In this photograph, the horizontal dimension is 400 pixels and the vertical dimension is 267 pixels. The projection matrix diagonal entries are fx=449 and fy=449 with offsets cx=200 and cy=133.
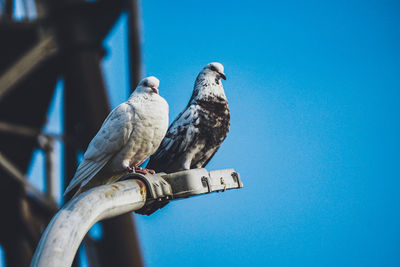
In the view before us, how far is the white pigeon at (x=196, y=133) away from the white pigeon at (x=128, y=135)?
53 cm

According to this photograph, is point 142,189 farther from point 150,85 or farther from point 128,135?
point 150,85

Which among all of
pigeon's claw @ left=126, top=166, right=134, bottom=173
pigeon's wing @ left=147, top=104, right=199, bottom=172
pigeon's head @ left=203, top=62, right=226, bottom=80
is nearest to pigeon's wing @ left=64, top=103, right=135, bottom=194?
pigeon's claw @ left=126, top=166, right=134, bottom=173

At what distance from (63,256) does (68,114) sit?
5.08 meters

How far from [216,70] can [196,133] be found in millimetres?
767

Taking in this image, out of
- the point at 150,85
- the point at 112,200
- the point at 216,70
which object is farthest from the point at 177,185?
the point at 216,70

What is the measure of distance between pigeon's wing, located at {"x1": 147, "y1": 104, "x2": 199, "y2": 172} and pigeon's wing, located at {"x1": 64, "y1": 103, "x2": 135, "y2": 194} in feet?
2.31

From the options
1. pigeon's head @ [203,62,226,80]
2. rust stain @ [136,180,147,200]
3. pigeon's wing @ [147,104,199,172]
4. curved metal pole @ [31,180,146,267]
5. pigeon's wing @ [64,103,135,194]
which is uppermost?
pigeon's head @ [203,62,226,80]

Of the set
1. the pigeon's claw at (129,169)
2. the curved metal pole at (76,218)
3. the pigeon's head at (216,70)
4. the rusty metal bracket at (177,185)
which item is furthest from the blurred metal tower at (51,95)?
the curved metal pole at (76,218)

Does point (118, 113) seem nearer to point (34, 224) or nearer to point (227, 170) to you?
point (227, 170)

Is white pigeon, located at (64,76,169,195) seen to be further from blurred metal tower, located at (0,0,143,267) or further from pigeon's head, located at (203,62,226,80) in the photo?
blurred metal tower, located at (0,0,143,267)

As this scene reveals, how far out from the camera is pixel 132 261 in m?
4.77

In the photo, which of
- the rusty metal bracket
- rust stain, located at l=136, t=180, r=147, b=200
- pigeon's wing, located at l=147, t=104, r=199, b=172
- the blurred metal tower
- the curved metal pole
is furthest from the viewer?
the blurred metal tower

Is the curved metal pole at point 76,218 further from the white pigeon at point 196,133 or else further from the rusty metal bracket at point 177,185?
the white pigeon at point 196,133

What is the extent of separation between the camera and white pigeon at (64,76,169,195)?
11.0ft
